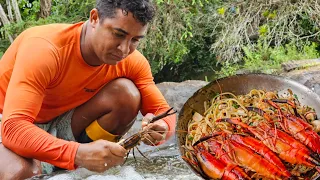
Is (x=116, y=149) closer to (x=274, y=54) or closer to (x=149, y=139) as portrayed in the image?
(x=149, y=139)

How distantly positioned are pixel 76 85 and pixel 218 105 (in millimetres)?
1019

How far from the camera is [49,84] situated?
331 cm

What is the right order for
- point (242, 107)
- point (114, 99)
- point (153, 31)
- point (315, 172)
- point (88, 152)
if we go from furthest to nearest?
point (153, 31), point (114, 99), point (242, 107), point (88, 152), point (315, 172)

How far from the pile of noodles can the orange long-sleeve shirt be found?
0.34m

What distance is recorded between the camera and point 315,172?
2.56 metres

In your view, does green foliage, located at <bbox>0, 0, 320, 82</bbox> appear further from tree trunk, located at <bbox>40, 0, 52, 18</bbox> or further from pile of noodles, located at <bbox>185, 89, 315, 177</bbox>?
pile of noodles, located at <bbox>185, 89, 315, 177</bbox>

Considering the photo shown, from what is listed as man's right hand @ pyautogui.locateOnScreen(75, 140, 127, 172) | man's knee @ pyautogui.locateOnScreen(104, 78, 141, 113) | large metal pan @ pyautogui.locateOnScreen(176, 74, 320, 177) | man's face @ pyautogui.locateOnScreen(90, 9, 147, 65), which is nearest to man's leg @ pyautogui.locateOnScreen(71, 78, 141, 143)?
man's knee @ pyautogui.locateOnScreen(104, 78, 141, 113)

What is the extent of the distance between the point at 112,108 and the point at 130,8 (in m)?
0.97

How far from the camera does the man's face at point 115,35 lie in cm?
297

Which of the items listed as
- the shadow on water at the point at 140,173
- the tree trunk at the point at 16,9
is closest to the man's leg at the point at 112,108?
the shadow on water at the point at 140,173

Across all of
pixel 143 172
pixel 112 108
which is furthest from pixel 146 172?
pixel 112 108

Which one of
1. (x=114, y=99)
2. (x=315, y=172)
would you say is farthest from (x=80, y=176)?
(x=315, y=172)

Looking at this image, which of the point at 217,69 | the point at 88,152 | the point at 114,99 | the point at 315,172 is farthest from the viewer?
the point at 217,69

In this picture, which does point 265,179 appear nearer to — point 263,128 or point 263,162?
point 263,162
